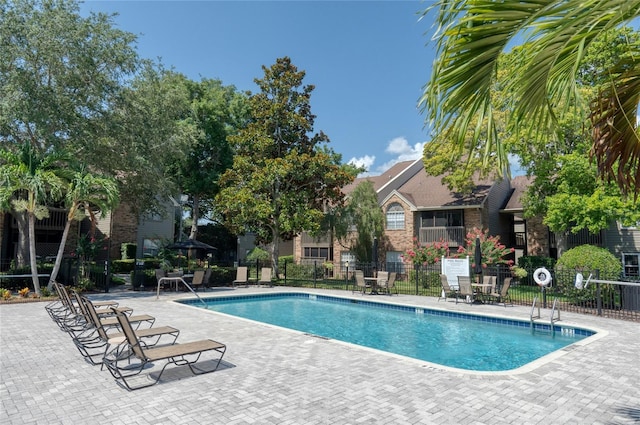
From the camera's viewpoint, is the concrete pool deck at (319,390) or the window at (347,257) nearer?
the concrete pool deck at (319,390)

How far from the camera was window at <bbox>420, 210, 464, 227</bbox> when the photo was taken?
27.6 meters

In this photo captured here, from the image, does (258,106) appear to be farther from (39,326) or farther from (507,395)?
(507,395)

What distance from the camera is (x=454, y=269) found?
661 inches

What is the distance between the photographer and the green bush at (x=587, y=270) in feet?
43.9

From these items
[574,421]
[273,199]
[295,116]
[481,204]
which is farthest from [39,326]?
[481,204]

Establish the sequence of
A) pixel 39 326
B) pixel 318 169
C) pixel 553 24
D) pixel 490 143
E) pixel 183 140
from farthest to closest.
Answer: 1. pixel 318 169
2. pixel 183 140
3. pixel 39 326
4. pixel 490 143
5. pixel 553 24

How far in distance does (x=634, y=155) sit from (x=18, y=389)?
305 inches

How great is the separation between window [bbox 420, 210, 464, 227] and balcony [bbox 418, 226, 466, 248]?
39 centimetres

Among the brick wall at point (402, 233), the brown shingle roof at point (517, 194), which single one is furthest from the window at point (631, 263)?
the brick wall at point (402, 233)

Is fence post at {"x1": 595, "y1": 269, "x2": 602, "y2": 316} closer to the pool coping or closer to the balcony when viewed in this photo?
the pool coping

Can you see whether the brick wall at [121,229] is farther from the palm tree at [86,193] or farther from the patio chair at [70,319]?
the patio chair at [70,319]

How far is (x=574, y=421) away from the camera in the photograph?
4543 mm

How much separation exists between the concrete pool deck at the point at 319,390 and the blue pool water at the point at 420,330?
71.3 inches

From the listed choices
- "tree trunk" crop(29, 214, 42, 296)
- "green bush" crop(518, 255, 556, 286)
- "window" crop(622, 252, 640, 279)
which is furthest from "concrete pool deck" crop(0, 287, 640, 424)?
"window" crop(622, 252, 640, 279)
